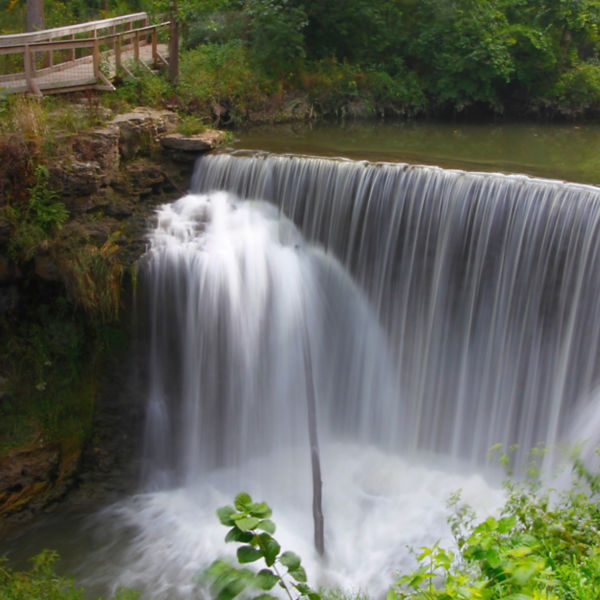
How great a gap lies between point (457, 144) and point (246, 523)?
1260 cm

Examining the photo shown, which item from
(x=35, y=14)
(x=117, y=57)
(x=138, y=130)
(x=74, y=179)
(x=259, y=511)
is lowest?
(x=259, y=511)

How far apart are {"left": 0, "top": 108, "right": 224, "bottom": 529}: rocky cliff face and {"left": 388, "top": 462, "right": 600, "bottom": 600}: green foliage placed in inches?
233

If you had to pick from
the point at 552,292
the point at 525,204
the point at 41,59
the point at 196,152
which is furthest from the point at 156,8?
the point at 552,292

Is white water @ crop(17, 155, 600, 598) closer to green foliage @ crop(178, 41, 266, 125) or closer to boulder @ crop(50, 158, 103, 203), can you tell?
boulder @ crop(50, 158, 103, 203)

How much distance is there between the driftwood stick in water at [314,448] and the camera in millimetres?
7871

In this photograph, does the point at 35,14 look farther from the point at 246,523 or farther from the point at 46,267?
the point at 246,523

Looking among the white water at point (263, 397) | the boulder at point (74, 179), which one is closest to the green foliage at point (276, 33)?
the white water at point (263, 397)

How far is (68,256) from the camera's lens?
8.87 m

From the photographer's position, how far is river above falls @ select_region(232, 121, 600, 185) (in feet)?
35.6

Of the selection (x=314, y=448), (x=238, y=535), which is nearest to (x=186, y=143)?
(x=314, y=448)

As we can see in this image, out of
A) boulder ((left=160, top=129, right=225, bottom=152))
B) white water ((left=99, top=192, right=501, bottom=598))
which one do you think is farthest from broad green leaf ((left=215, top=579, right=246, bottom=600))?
boulder ((left=160, top=129, right=225, bottom=152))

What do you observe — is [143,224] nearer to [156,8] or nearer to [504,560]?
[156,8]

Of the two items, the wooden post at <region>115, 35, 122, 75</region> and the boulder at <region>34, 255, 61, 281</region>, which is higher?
the wooden post at <region>115, 35, 122, 75</region>

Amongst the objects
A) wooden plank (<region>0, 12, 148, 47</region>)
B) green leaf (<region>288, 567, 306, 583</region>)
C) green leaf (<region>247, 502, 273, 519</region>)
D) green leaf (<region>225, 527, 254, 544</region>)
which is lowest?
green leaf (<region>288, 567, 306, 583</region>)
